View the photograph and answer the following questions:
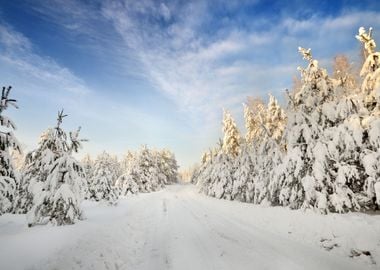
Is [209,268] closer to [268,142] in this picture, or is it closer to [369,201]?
[369,201]

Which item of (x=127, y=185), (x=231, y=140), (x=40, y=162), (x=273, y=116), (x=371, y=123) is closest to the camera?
(x=371, y=123)

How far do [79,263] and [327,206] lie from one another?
10.9 m

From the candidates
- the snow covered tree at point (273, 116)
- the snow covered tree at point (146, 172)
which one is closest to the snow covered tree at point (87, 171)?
the snow covered tree at point (146, 172)

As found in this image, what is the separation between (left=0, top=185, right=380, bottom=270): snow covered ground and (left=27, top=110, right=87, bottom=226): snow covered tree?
2.30ft

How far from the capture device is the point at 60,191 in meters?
13.8

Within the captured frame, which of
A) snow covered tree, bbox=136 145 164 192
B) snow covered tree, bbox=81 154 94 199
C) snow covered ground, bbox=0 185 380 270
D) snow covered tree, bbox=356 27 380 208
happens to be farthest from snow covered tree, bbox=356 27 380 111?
snow covered tree, bbox=136 145 164 192

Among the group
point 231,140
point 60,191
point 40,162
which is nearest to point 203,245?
point 60,191

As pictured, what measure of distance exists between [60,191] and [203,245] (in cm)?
713

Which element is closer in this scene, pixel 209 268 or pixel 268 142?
pixel 209 268

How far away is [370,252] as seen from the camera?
8680mm

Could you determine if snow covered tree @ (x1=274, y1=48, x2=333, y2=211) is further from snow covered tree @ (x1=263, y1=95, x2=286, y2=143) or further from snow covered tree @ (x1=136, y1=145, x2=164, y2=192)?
snow covered tree @ (x1=136, y1=145, x2=164, y2=192)

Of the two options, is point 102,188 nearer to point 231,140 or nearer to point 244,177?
point 244,177

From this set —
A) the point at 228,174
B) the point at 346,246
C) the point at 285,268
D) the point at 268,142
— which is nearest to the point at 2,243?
the point at 285,268

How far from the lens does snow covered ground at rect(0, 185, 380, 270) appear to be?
329 inches
